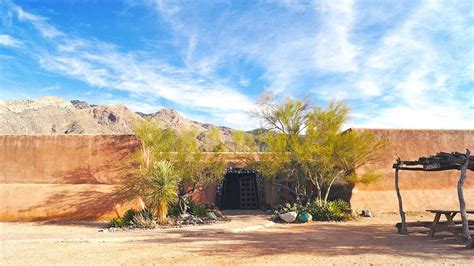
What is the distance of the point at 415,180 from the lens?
1705cm

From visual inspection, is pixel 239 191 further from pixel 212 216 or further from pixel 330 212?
pixel 330 212

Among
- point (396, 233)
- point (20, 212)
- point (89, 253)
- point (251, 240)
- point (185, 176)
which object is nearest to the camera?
point (89, 253)

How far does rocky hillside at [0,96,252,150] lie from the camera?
122 ft

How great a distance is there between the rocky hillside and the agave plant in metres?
18.2

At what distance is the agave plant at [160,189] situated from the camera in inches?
510

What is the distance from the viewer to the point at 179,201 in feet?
48.5

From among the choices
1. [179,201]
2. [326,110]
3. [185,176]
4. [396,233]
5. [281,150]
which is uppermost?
[326,110]

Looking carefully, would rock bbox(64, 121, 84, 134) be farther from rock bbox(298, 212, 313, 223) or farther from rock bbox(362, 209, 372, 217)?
rock bbox(362, 209, 372, 217)

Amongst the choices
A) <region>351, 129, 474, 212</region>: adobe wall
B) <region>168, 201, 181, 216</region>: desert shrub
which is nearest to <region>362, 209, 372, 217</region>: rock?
<region>351, 129, 474, 212</region>: adobe wall

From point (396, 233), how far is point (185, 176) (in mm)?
8236

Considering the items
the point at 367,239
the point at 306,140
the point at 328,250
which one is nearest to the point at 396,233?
the point at 367,239

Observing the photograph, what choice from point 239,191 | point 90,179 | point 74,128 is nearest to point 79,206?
point 90,179

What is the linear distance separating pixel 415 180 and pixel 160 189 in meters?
11.5

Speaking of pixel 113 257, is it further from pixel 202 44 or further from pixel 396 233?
pixel 202 44
